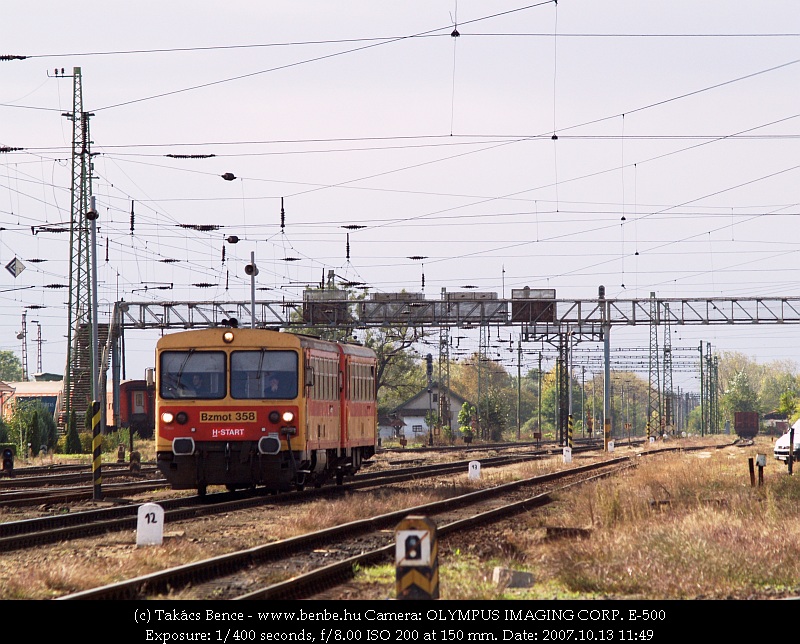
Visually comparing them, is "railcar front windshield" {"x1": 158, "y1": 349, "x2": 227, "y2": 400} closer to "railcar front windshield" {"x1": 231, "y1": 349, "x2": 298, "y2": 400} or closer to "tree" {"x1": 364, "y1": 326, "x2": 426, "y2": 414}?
"railcar front windshield" {"x1": 231, "y1": 349, "x2": 298, "y2": 400}

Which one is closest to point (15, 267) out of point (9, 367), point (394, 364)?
point (394, 364)

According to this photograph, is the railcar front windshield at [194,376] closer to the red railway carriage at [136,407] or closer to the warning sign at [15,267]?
the warning sign at [15,267]

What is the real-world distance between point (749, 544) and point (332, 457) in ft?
39.5

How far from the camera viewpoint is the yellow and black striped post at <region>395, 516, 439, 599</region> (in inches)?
330

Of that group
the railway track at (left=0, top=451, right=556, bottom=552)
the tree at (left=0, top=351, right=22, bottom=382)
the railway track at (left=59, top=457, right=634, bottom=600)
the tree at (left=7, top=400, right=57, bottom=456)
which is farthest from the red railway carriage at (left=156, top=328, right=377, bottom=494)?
the tree at (left=0, top=351, right=22, bottom=382)

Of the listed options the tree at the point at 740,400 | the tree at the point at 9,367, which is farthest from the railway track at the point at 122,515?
the tree at the point at 9,367

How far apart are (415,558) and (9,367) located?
6846 inches

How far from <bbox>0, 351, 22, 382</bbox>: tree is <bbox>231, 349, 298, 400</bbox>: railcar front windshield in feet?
513

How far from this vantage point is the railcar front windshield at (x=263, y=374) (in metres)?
20.3

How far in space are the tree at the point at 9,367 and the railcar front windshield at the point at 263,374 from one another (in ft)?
513

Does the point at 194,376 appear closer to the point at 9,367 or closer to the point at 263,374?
the point at 263,374
